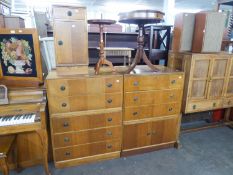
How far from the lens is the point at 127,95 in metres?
1.86

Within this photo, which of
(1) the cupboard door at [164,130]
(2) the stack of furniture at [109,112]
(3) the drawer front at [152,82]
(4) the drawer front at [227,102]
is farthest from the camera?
(4) the drawer front at [227,102]

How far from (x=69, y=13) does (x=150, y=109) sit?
4.15 ft

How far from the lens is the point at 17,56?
170 cm

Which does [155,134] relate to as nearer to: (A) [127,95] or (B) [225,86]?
(A) [127,95]

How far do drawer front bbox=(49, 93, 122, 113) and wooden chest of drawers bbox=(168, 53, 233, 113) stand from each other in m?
0.92

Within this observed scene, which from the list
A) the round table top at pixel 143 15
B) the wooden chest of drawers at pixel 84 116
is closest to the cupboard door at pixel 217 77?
the round table top at pixel 143 15

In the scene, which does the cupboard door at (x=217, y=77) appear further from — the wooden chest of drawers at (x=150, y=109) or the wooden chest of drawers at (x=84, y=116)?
the wooden chest of drawers at (x=84, y=116)

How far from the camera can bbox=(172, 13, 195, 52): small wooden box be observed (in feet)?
7.18

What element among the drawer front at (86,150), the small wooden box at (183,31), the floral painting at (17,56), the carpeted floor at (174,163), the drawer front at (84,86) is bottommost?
the carpeted floor at (174,163)

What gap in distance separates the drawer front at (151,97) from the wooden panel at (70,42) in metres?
0.61

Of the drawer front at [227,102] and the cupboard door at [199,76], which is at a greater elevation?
the cupboard door at [199,76]

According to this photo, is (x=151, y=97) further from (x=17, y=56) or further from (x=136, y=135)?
(x=17, y=56)

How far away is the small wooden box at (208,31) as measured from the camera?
2098 millimetres

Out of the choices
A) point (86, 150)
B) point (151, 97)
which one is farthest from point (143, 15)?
point (86, 150)
